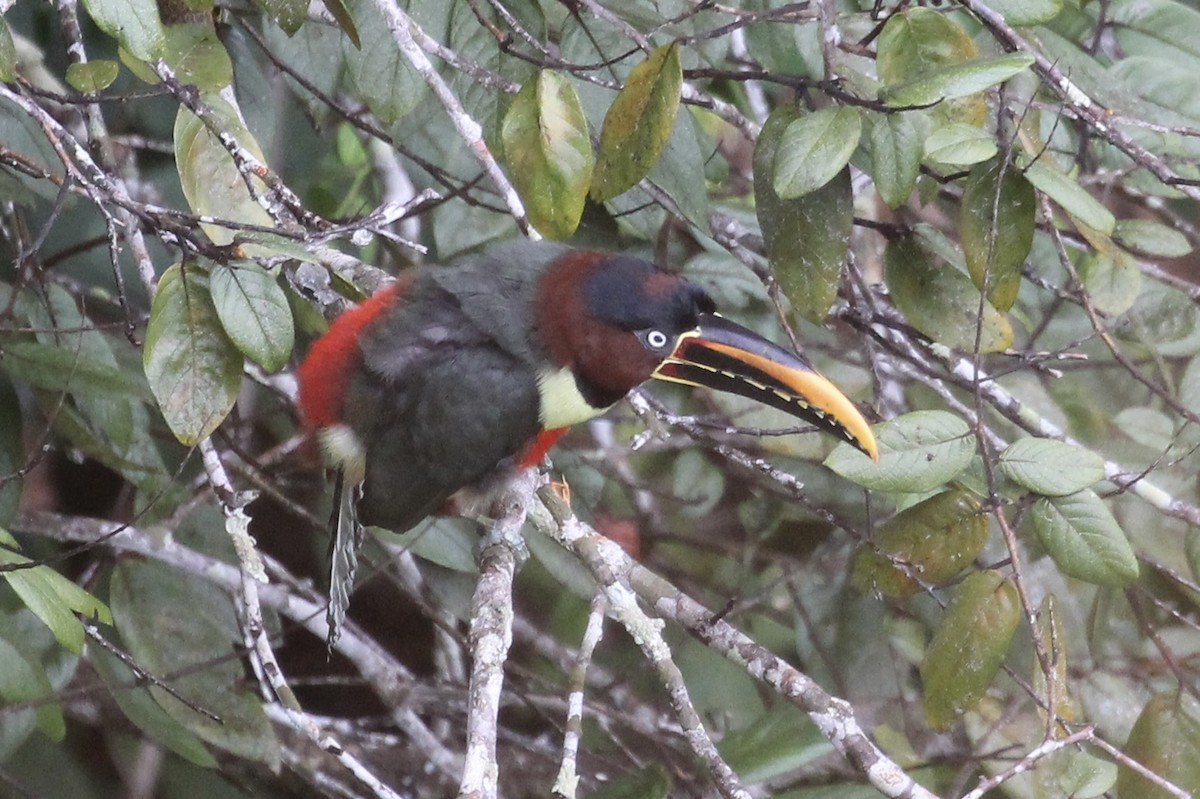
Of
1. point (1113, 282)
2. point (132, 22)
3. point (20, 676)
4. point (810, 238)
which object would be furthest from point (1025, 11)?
point (20, 676)

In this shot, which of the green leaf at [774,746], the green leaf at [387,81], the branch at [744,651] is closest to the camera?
the branch at [744,651]

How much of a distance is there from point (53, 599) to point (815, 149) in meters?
1.07

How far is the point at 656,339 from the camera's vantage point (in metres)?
1.89

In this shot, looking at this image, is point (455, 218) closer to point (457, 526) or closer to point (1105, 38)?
point (457, 526)

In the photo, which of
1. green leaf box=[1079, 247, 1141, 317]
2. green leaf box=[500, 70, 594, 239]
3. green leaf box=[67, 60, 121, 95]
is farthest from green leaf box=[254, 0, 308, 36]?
green leaf box=[1079, 247, 1141, 317]

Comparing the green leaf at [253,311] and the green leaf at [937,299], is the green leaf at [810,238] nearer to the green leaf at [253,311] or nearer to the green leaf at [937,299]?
the green leaf at [937,299]

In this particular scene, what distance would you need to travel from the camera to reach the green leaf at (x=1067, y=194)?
1539 mm

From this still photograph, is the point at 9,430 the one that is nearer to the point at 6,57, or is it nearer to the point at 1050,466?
the point at 6,57

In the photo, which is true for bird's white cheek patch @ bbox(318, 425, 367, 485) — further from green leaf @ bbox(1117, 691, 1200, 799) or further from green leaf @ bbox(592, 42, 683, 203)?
green leaf @ bbox(1117, 691, 1200, 799)

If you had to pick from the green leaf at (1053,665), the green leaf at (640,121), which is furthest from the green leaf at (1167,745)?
the green leaf at (640,121)

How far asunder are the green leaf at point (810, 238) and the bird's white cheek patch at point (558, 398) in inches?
16.1

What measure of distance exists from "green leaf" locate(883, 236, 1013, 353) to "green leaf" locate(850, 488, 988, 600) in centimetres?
28

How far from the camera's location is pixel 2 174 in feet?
6.47

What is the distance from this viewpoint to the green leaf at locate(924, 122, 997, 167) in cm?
Result: 149
